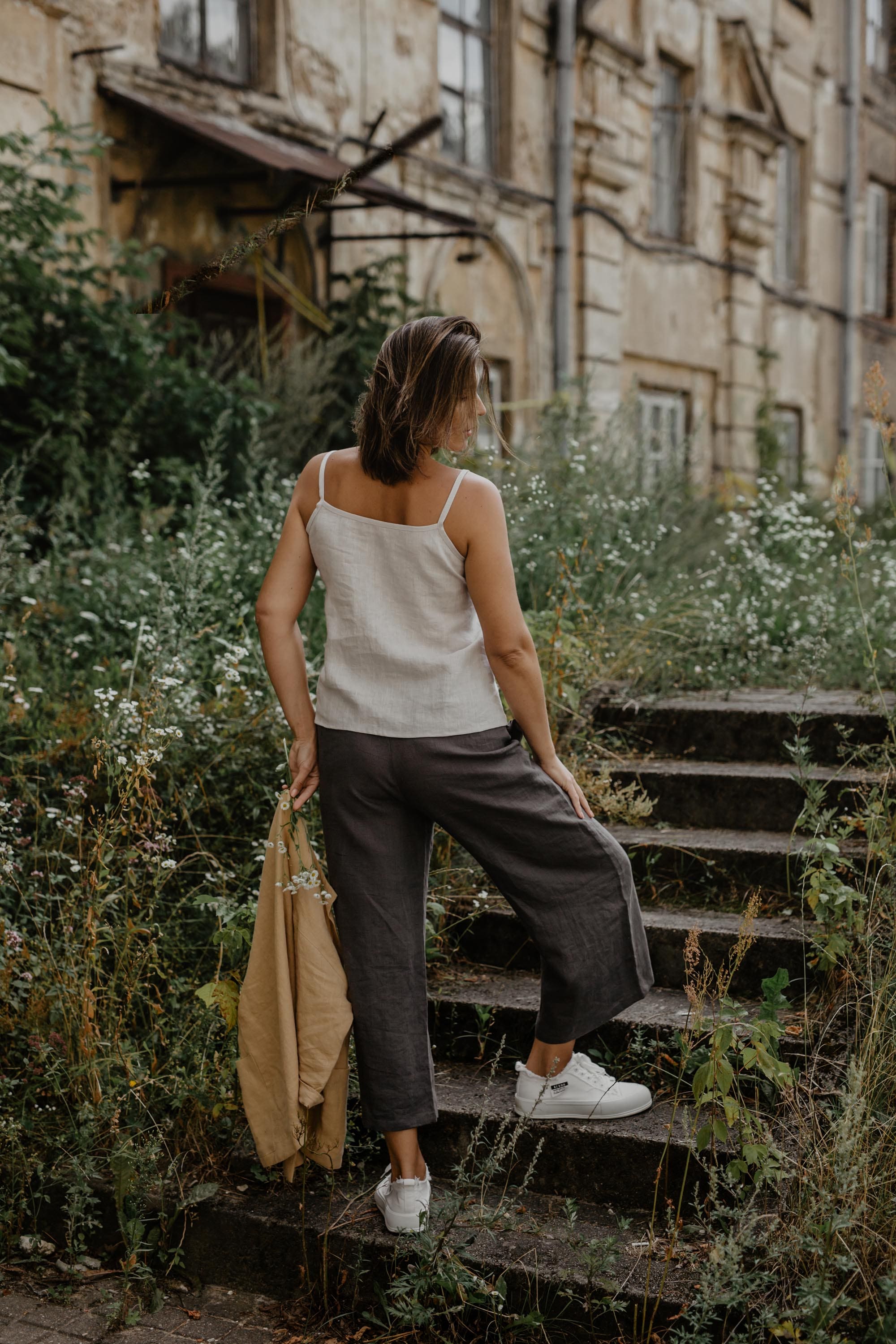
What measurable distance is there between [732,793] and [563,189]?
8005mm

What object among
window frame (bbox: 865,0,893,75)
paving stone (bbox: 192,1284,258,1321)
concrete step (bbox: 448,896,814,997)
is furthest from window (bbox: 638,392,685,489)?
window frame (bbox: 865,0,893,75)

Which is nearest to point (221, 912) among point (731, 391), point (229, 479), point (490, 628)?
point (490, 628)

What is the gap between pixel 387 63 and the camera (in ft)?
30.0

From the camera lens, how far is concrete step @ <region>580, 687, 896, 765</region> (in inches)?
168

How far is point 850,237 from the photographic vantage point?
15.4 m

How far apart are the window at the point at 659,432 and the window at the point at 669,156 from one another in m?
1.59

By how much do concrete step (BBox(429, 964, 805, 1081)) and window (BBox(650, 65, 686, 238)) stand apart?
411 inches

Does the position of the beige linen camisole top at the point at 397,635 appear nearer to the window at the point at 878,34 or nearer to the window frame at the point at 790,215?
the window frame at the point at 790,215

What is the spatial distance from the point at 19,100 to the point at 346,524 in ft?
16.9

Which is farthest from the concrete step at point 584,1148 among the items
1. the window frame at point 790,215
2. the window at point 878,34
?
the window at point 878,34

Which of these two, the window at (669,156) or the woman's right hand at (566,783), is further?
the window at (669,156)

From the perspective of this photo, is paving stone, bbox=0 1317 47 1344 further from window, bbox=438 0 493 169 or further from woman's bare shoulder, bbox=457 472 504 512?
window, bbox=438 0 493 169

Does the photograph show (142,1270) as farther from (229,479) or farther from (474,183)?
(474,183)

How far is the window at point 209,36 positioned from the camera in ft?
25.0
